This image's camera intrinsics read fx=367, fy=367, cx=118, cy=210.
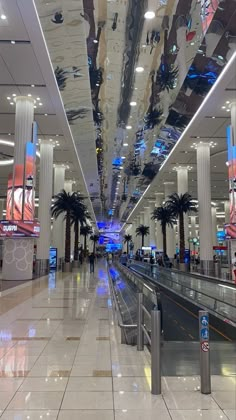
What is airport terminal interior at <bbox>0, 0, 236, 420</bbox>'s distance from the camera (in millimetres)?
4117

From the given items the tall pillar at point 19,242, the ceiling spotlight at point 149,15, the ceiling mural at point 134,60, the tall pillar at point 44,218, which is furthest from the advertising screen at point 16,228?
the ceiling spotlight at point 149,15

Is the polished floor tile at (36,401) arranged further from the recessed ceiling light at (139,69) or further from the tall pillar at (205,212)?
the tall pillar at (205,212)

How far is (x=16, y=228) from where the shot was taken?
17.4 meters

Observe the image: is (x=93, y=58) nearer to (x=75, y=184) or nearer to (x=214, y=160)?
(x=214, y=160)

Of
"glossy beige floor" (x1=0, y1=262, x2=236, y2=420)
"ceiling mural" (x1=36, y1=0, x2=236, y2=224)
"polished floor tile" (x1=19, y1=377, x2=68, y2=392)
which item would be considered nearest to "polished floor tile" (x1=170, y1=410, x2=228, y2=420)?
"glossy beige floor" (x1=0, y1=262, x2=236, y2=420)

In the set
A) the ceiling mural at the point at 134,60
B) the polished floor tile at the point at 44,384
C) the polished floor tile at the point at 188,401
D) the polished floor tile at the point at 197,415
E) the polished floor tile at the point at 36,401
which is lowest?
the polished floor tile at the point at 188,401

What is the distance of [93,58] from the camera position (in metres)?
14.8

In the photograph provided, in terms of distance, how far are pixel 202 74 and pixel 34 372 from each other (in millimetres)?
14581

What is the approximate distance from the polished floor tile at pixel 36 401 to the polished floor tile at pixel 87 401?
9cm

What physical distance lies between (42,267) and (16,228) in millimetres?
6738

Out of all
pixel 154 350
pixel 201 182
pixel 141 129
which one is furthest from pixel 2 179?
pixel 154 350

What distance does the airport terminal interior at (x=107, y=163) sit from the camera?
4117mm

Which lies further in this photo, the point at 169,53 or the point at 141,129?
the point at 141,129

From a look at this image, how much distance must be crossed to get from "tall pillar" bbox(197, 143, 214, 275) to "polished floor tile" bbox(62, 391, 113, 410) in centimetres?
2070
